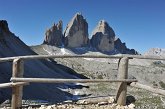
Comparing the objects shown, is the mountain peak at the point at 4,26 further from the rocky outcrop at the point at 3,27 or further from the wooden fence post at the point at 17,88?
the wooden fence post at the point at 17,88

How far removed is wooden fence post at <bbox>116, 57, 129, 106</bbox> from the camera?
12.7m

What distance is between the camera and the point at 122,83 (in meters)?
12.8

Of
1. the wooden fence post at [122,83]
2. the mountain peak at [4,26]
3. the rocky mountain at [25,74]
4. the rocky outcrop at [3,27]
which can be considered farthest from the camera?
the mountain peak at [4,26]

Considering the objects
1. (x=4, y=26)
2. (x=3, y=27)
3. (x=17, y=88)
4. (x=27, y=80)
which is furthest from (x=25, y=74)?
(x=27, y=80)

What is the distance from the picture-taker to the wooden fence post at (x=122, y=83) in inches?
501

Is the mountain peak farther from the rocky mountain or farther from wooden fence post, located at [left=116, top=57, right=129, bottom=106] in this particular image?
wooden fence post, located at [left=116, top=57, right=129, bottom=106]

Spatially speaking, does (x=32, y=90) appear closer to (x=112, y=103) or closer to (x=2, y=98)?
(x=2, y=98)

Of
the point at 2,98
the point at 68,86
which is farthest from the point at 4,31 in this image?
the point at 2,98

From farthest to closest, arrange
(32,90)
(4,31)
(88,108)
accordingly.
Result: 1. (4,31)
2. (32,90)
3. (88,108)

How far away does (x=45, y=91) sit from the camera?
43.2 m

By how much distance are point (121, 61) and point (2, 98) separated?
15.2m

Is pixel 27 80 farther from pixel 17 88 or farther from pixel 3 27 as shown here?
pixel 3 27

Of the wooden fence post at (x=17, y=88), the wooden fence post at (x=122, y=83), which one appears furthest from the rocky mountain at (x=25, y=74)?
the wooden fence post at (x=122, y=83)

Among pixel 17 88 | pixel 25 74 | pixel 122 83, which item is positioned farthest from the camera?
pixel 25 74
